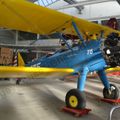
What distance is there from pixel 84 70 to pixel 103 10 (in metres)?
15.6

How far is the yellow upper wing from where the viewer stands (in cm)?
474

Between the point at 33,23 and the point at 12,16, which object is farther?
the point at 33,23

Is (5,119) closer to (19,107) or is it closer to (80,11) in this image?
(19,107)

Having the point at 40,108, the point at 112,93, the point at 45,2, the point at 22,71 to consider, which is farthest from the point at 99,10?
the point at 22,71

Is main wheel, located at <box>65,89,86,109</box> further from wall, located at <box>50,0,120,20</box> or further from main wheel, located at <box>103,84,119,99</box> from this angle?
wall, located at <box>50,0,120,20</box>

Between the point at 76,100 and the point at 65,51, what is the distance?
1523 mm

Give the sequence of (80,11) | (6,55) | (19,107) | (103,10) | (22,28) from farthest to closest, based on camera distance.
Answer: (80,11) → (103,10) → (6,55) → (22,28) → (19,107)

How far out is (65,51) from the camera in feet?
19.6

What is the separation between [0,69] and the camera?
4.03 meters

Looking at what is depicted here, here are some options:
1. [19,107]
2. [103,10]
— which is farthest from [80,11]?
[19,107]

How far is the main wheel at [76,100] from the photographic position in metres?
4.79

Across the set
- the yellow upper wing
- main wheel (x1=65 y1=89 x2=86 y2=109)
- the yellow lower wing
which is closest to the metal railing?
the yellow upper wing

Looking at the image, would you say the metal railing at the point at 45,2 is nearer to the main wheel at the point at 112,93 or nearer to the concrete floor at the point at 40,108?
the concrete floor at the point at 40,108

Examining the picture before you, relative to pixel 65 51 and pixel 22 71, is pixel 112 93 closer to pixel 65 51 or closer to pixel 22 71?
pixel 65 51
